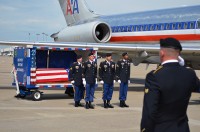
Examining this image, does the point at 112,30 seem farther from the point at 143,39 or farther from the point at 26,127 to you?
the point at 26,127

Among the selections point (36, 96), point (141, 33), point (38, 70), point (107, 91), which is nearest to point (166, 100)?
point (107, 91)

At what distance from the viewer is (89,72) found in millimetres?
11328

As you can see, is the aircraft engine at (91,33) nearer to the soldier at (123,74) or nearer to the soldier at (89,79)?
the soldier at (123,74)

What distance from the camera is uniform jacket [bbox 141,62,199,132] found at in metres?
3.35

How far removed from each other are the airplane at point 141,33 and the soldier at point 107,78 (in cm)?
480

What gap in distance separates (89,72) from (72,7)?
14.9m

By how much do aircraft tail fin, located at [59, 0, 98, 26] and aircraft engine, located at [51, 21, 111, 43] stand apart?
8.39 ft

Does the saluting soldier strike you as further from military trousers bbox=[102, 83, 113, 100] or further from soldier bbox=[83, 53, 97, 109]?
military trousers bbox=[102, 83, 113, 100]

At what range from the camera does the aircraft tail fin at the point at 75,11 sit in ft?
81.1

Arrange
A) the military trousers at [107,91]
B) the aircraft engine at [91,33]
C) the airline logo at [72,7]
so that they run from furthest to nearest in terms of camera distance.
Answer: the airline logo at [72,7] < the aircraft engine at [91,33] < the military trousers at [107,91]

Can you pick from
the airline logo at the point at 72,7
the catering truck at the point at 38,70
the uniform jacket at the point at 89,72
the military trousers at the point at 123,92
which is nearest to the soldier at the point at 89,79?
the uniform jacket at the point at 89,72

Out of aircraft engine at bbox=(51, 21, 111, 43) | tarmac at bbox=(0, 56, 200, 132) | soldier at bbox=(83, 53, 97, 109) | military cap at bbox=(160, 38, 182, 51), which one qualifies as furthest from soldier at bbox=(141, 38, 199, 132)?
aircraft engine at bbox=(51, 21, 111, 43)

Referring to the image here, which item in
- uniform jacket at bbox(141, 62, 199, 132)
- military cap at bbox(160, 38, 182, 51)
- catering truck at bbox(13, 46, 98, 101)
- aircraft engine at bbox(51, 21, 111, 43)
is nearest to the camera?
uniform jacket at bbox(141, 62, 199, 132)

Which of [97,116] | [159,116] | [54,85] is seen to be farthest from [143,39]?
[159,116]
